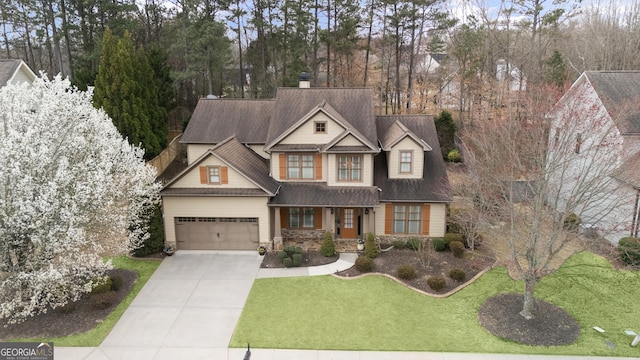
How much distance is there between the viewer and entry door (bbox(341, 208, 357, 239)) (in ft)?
82.0

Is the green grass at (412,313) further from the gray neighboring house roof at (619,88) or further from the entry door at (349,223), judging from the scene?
the gray neighboring house roof at (619,88)

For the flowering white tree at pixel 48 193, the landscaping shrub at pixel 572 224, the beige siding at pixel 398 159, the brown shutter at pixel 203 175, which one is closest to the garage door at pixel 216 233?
the brown shutter at pixel 203 175

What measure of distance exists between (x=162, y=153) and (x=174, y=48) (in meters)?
10.0

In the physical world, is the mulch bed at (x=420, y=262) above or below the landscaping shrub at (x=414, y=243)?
below

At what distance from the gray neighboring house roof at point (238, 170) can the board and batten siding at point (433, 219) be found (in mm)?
5831

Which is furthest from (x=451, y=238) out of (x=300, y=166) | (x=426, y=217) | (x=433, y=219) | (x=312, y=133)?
(x=312, y=133)

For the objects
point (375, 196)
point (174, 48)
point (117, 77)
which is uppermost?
point (174, 48)

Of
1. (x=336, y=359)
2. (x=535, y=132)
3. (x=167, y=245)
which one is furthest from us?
(x=167, y=245)

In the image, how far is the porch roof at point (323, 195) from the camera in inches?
927

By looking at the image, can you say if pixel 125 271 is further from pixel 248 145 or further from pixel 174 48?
pixel 174 48

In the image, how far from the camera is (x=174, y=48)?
38938 mm

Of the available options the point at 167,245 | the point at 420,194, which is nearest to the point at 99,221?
the point at 167,245

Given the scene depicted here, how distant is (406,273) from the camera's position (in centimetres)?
2031

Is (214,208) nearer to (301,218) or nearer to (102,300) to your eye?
(301,218)
